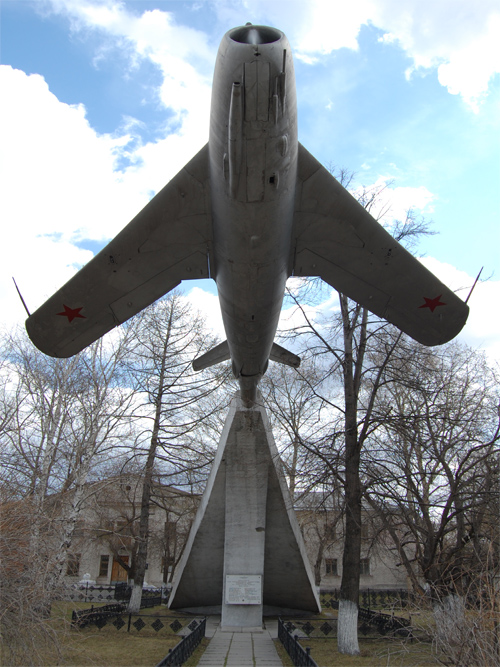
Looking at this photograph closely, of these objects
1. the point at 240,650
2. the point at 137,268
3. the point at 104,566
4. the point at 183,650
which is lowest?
the point at 104,566

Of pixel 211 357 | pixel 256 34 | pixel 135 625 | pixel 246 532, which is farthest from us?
pixel 135 625

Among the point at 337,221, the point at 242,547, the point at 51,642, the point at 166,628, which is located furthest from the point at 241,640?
the point at 337,221

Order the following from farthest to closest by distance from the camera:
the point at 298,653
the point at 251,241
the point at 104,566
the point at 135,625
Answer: the point at 104,566, the point at 135,625, the point at 298,653, the point at 251,241

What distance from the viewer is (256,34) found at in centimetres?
391

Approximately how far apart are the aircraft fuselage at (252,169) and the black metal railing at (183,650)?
495 cm

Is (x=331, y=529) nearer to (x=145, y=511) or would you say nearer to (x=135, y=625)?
(x=135, y=625)

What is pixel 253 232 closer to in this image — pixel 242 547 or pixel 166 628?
pixel 242 547

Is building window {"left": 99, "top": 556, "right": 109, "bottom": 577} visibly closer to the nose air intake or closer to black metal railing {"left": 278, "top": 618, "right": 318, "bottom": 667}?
black metal railing {"left": 278, "top": 618, "right": 318, "bottom": 667}

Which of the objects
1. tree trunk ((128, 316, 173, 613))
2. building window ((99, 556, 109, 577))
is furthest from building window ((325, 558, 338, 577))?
tree trunk ((128, 316, 173, 613))

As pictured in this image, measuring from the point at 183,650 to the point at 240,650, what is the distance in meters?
2.10

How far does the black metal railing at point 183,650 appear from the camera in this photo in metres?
6.43

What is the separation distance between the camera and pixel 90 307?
6574mm

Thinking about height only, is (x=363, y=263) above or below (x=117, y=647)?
above

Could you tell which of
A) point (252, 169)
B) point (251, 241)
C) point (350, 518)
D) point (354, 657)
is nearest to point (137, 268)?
point (251, 241)
